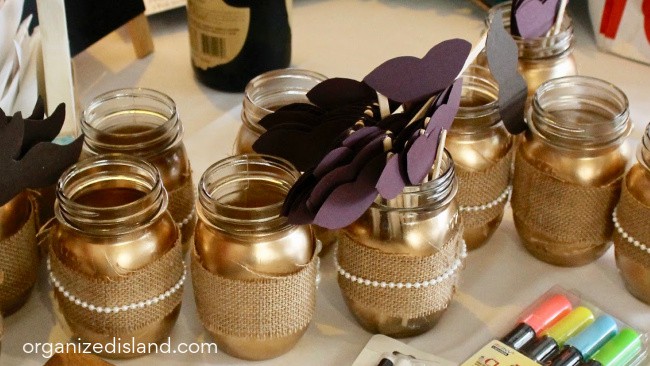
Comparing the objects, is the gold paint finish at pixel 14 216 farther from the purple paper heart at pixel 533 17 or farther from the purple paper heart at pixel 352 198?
the purple paper heart at pixel 533 17

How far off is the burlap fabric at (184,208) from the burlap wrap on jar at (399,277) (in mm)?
115

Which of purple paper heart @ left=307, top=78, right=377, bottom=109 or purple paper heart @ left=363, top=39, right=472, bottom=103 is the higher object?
purple paper heart @ left=363, top=39, right=472, bottom=103

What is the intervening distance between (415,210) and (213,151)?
0.28m

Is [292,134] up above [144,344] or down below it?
above

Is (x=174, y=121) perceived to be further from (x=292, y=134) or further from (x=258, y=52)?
(x=258, y=52)

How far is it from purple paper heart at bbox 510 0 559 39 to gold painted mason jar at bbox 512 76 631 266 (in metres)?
0.06

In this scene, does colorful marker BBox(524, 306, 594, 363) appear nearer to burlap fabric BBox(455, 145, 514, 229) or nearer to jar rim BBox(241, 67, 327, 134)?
burlap fabric BBox(455, 145, 514, 229)

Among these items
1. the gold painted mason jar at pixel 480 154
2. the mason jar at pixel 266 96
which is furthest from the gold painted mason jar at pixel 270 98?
the gold painted mason jar at pixel 480 154

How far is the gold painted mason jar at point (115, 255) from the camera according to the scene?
494 millimetres

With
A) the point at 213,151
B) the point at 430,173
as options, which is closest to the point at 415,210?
the point at 430,173

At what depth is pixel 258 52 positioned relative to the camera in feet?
2.59

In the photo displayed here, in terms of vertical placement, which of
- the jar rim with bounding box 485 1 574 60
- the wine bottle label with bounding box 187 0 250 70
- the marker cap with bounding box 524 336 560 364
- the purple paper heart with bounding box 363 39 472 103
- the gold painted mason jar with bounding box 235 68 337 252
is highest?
the purple paper heart with bounding box 363 39 472 103

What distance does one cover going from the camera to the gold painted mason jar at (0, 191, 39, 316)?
535 millimetres

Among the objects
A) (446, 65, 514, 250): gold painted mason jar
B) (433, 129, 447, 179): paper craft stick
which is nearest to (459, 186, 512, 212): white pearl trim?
(446, 65, 514, 250): gold painted mason jar
